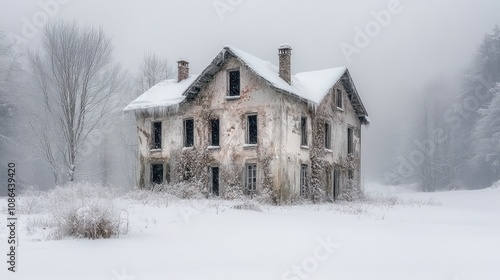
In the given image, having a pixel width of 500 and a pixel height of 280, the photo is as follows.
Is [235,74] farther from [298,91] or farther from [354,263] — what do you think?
[354,263]

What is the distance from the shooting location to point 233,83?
73.4ft

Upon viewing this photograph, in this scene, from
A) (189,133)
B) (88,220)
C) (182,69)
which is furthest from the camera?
(182,69)

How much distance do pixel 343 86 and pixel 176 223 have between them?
60.5 feet

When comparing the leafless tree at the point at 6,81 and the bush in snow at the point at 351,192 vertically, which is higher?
the leafless tree at the point at 6,81

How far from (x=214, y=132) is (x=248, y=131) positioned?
2.10m

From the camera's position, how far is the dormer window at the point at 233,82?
22.2 meters

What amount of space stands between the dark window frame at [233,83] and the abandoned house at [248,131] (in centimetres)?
5

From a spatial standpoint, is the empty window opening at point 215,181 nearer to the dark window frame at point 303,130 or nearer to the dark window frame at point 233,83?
the dark window frame at point 233,83

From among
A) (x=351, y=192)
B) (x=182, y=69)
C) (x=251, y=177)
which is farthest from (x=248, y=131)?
(x=351, y=192)

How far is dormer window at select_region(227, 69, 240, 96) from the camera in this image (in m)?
22.2

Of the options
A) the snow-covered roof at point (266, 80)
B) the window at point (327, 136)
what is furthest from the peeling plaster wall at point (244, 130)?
the snow-covered roof at point (266, 80)

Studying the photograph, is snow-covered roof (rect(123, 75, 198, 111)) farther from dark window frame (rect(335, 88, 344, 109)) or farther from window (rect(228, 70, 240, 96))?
dark window frame (rect(335, 88, 344, 109))

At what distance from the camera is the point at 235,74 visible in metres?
22.3

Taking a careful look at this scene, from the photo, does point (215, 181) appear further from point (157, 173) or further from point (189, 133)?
point (157, 173)
